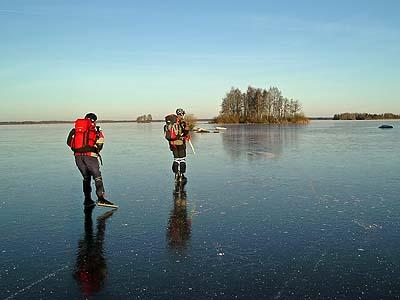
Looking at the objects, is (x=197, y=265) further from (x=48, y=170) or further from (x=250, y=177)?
(x=48, y=170)

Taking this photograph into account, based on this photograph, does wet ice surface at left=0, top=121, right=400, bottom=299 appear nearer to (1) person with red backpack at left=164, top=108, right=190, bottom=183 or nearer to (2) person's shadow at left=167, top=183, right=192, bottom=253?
(2) person's shadow at left=167, top=183, right=192, bottom=253

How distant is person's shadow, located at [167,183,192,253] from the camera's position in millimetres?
4492

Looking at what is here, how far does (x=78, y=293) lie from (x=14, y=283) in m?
0.67

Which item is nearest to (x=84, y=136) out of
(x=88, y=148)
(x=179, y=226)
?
(x=88, y=148)

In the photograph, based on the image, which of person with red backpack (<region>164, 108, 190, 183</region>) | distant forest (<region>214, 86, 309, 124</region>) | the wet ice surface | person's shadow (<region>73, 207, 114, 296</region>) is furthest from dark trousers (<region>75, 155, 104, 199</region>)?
distant forest (<region>214, 86, 309, 124</region>)

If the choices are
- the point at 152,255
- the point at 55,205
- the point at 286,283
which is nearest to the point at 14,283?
the point at 152,255

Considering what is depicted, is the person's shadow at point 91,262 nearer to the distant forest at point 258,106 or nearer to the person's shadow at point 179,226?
the person's shadow at point 179,226

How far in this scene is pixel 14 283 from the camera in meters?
3.48

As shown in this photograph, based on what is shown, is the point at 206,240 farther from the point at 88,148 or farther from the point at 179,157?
the point at 179,157

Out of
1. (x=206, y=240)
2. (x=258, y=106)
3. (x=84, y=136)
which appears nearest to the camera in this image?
(x=206, y=240)

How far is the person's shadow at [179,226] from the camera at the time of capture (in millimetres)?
4492

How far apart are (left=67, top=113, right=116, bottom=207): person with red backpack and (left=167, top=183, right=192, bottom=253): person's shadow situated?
3.67 feet

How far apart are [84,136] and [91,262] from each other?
2960 mm

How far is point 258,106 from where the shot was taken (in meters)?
89.9
